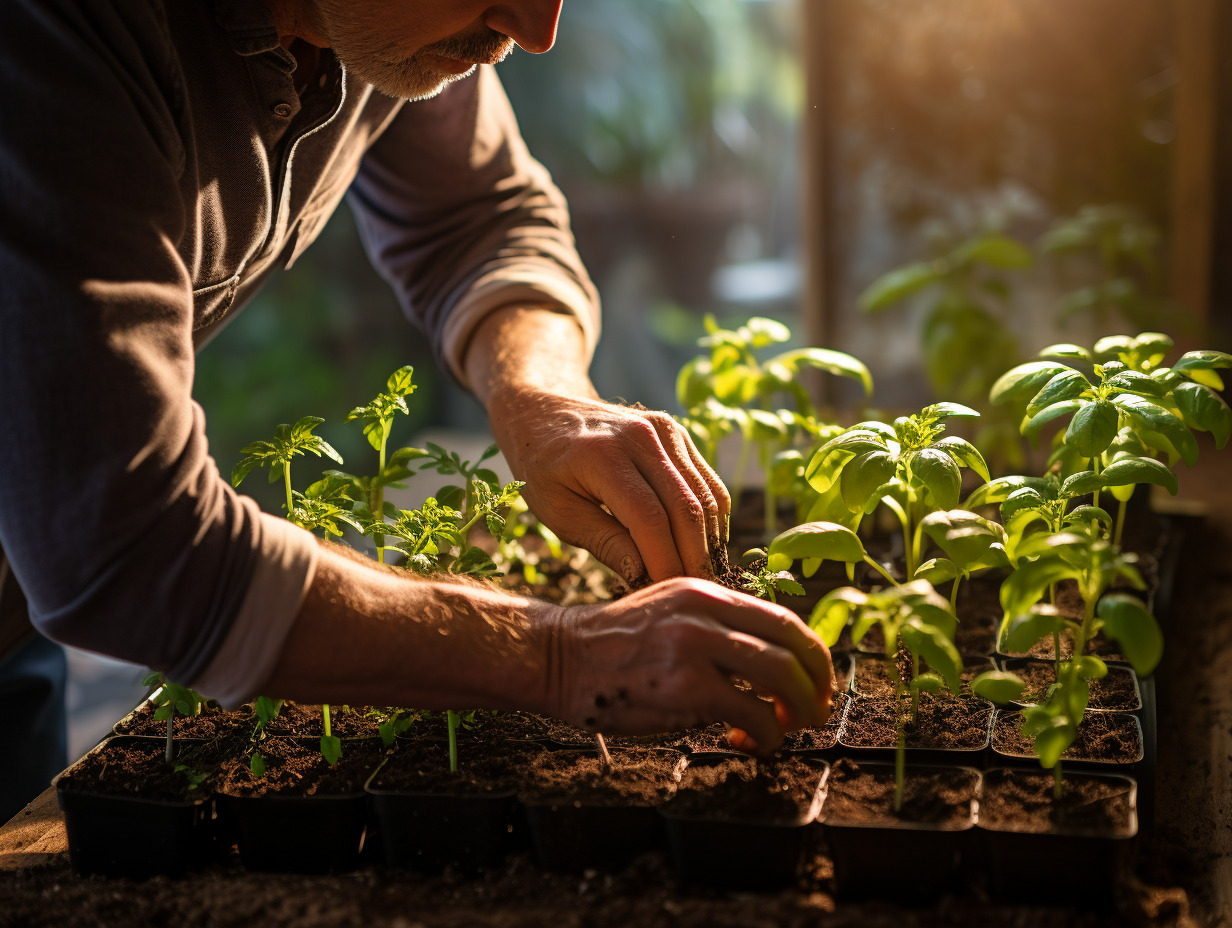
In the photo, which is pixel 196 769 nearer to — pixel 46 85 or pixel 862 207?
pixel 46 85

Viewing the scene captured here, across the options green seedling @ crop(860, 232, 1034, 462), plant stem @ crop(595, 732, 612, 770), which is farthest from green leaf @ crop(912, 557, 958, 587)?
green seedling @ crop(860, 232, 1034, 462)

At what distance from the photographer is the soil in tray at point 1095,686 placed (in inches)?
38.2

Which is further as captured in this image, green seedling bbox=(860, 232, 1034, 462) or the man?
green seedling bbox=(860, 232, 1034, 462)

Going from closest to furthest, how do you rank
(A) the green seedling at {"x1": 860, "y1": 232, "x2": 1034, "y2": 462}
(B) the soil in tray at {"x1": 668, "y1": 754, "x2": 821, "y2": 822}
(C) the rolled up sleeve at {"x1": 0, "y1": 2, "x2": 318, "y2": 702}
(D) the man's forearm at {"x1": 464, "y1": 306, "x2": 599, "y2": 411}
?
(C) the rolled up sleeve at {"x1": 0, "y1": 2, "x2": 318, "y2": 702} < (B) the soil in tray at {"x1": 668, "y1": 754, "x2": 821, "y2": 822} < (D) the man's forearm at {"x1": 464, "y1": 306, "x2": 599, "y2": 411} < (A) the green seedling at {"x1": 860, "y1": 232, "x2": 1034, "y2": 462}

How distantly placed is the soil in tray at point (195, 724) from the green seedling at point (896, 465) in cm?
63

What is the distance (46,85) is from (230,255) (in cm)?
36

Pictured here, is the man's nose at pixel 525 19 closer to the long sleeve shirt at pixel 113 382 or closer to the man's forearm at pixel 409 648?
the long sleeve shirt at pixel 113 382

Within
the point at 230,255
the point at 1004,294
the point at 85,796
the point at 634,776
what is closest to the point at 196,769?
the point at 85,796

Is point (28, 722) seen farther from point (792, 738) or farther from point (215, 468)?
point (792, 738)

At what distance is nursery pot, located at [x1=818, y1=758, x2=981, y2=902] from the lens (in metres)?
0.77

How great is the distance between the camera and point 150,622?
0.75 metres

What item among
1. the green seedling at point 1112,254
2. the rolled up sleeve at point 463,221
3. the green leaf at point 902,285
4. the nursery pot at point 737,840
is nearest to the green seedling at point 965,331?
the green leaf at point 902,285

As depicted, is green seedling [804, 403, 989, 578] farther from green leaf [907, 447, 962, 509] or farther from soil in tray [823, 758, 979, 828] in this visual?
soil in tray [823, 758, 979, 828]

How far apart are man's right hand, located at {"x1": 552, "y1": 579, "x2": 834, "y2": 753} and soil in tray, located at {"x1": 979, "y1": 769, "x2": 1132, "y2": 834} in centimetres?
15
